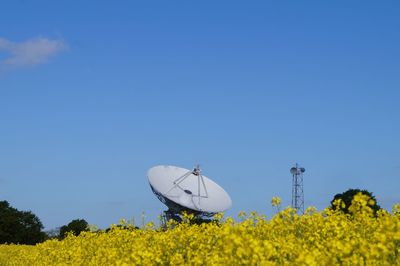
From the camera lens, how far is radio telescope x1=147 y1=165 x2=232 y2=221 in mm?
46469

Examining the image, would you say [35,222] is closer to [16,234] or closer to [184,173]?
[16,234]

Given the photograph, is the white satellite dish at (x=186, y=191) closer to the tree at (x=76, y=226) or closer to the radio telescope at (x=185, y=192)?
the radio telescope at (x=185, y=192)

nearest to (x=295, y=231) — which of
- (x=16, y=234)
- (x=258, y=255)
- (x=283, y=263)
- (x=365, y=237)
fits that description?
(x=365, y=237)

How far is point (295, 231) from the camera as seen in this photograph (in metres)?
14.5

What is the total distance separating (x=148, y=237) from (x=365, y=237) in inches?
275

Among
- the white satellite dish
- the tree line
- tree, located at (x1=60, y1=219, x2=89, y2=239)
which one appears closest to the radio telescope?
the white satellite dish

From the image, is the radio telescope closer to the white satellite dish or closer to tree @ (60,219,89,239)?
the white satellite dish

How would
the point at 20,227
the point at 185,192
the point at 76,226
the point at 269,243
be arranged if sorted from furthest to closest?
the point at 20,227 < the point at 76,226 < the point at 185,192 < the point at 269,243

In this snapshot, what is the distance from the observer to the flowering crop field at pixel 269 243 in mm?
8164

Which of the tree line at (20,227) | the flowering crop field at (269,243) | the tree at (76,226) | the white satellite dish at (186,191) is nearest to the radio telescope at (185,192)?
the white satellite dish at (186,191)

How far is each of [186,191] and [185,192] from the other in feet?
0.87

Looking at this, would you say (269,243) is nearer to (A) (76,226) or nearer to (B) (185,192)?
(B) (185,192)

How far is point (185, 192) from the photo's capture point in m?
47.8

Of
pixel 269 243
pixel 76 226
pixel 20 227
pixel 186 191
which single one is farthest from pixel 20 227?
pixel 269 243
